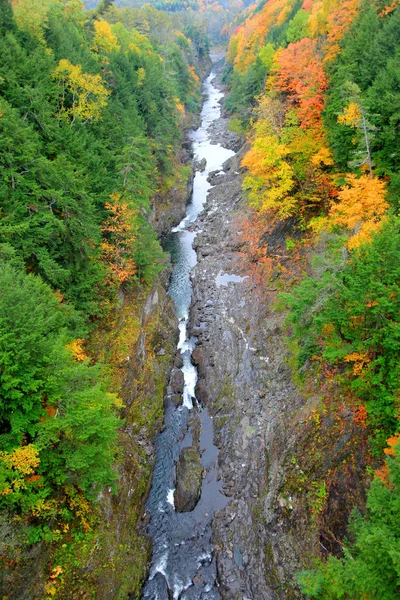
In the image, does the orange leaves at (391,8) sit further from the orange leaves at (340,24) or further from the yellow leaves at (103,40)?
the yellow leaves at (103,40)

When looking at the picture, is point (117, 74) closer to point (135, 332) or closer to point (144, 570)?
point (135, 332)

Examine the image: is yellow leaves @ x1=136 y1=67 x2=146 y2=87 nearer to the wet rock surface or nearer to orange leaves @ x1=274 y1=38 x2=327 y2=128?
orange leaves @ x1=274 y1=38 x2=327 y2=128

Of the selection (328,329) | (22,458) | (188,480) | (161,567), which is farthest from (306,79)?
(161,567)

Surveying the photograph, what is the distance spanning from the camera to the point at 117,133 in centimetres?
3531

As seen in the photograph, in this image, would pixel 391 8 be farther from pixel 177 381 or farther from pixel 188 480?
pixel 188 480

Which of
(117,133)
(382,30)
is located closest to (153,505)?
(117,133)

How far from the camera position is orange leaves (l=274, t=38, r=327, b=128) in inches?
1344

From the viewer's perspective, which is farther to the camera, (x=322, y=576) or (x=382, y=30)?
(x=382, y=30)

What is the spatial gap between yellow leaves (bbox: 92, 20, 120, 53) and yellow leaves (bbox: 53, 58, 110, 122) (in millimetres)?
15743

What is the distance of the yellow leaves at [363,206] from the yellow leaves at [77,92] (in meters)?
22.2

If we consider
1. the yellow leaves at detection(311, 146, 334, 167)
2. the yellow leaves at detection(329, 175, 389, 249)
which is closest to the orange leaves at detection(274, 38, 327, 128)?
the yellow leaves at detection(311, 146, 334, 167)

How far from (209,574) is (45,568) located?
29.4 feet

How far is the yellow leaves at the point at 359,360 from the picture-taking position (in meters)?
17.9

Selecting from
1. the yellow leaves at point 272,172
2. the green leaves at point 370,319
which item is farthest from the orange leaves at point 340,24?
the green leaves at point 370,319
